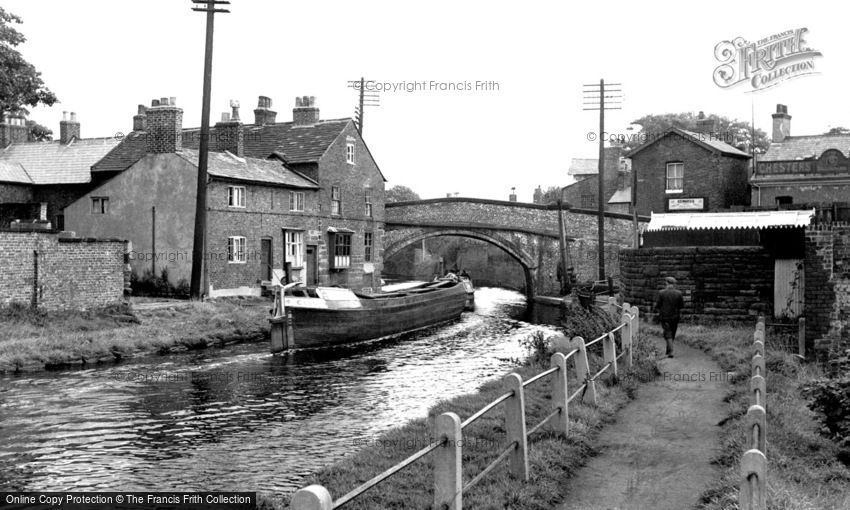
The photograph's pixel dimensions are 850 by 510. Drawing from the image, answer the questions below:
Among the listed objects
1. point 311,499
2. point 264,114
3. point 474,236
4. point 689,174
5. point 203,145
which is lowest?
point 311,499

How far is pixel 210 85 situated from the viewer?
94.3ft

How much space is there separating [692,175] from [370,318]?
26.2 meters

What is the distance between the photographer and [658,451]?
10141mm

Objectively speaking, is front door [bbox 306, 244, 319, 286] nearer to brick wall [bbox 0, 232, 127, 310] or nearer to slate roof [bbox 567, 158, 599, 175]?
brick wall [bbox 0, 232, 127, 310]

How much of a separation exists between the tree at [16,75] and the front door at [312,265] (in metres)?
13.9

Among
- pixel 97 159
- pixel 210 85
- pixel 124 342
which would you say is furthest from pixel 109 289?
pixel 97 159

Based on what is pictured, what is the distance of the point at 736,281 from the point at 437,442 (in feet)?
58.9

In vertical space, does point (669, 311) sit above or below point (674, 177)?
below

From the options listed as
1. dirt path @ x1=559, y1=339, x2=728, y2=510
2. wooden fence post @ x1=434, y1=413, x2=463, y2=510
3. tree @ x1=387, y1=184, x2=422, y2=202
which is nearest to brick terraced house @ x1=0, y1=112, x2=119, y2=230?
dirt path @ x1=559, y1=339, x2=728, y2=510

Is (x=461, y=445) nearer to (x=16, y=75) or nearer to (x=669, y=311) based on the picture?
(x=669, y=311)

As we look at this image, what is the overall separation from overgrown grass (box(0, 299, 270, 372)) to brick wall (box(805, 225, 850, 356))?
55.0 feet

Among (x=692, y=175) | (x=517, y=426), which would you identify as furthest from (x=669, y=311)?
(x=692, y=175)

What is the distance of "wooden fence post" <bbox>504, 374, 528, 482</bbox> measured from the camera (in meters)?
8.48

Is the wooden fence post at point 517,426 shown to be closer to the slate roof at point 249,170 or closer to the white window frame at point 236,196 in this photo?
the slate roof at point 249,170
